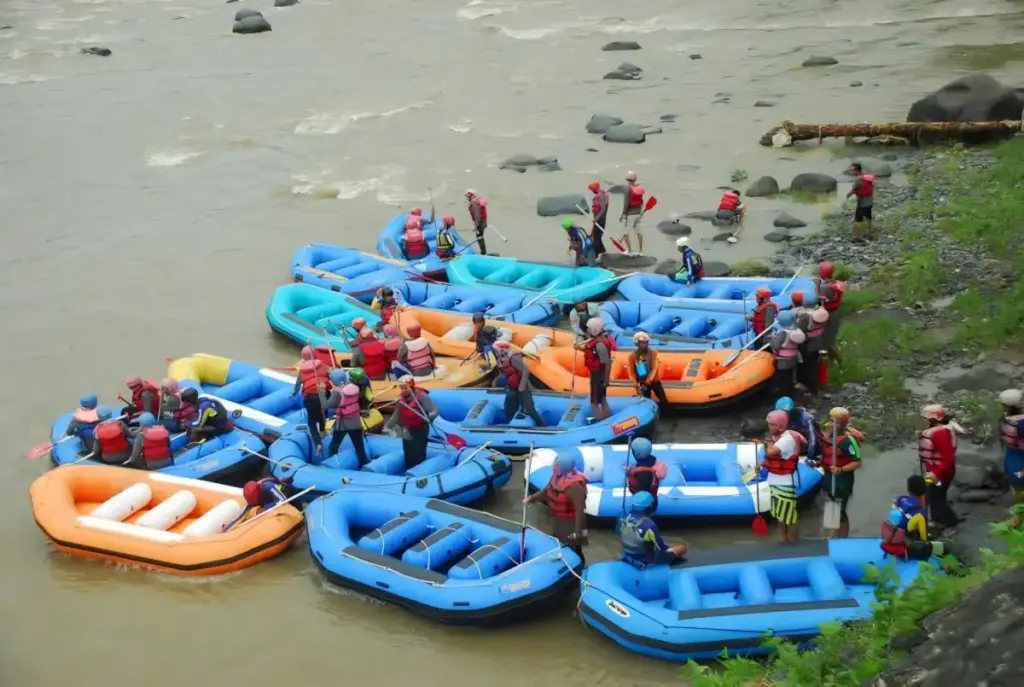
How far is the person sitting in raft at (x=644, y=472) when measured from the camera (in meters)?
9.27

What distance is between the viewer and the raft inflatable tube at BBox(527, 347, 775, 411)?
12109mm

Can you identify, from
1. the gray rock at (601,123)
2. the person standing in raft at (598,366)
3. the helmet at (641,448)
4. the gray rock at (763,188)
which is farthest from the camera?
the gray rock at (601,123)

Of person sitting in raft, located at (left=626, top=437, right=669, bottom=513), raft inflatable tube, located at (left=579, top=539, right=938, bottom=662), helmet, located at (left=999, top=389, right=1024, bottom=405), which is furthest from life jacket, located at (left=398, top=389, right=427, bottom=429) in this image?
helmet, located at (left=999, top=389, right=1024, bottom=405)

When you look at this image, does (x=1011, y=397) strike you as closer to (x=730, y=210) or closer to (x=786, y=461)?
(x=786, y=461)

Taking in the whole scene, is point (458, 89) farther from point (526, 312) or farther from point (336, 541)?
point (336, 541)

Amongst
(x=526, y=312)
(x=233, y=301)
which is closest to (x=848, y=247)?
(x=526, y=312)

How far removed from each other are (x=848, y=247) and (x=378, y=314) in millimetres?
7527

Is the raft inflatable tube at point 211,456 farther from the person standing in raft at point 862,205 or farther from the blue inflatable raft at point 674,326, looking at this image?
the person standing in raft at point 862,205

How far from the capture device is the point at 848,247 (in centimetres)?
1681

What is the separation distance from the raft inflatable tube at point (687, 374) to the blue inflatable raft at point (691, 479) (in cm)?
109

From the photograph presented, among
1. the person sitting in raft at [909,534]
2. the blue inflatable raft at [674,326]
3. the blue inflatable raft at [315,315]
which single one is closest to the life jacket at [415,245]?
the blue inflatable raft at [315,315]

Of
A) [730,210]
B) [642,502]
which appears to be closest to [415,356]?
[642,502]

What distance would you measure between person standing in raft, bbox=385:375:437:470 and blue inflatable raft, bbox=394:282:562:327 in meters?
3.73

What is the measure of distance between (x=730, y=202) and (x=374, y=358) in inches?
334
